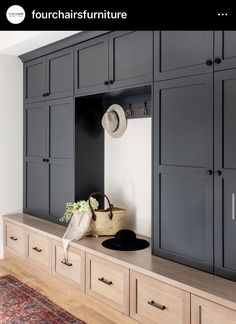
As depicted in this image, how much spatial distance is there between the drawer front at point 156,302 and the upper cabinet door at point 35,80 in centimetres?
230

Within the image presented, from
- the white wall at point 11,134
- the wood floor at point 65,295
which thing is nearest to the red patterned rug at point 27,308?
the wood floor at point 65,295

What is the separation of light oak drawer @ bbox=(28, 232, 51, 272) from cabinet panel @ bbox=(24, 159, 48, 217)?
391 millimetres

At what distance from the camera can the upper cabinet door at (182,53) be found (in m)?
2.34

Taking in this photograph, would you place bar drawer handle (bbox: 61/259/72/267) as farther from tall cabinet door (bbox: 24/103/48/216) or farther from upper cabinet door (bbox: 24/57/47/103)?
upper cabinet door (bbox: 24/57/47/103)

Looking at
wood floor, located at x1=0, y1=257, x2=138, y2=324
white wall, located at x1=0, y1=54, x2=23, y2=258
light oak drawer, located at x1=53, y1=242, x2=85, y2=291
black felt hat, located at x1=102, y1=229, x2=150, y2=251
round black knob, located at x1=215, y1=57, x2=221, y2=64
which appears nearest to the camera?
round black knob, located at x1=215, y1=57, x2=221, y2=64

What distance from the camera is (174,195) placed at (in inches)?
101

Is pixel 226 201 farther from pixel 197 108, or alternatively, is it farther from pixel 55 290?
pixel 55 290

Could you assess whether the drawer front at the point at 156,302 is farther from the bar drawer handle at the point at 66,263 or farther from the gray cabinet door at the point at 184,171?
the bar drawer handle at the point at 66,263

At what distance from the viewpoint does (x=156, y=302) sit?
237cm

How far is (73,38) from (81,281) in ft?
6.97

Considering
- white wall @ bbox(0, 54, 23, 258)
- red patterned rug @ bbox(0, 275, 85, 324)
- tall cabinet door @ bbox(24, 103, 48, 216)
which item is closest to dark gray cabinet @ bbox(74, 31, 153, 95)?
tall cabinet door @ bbox(24, 103, 48, 216)

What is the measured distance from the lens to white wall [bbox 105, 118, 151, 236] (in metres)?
3.33

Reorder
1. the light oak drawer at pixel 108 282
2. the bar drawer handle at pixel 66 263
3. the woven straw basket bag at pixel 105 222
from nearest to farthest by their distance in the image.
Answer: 1. the light oak drawer at pixel 108 282
2. the bar drawer handle at pixel 66 263
3. the woven straw basket bag at pixel 105 222

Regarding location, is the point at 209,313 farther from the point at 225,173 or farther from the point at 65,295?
the point at 65,295
